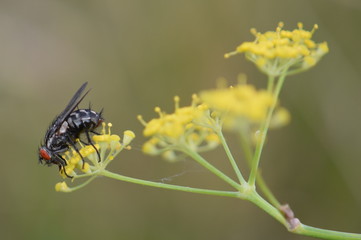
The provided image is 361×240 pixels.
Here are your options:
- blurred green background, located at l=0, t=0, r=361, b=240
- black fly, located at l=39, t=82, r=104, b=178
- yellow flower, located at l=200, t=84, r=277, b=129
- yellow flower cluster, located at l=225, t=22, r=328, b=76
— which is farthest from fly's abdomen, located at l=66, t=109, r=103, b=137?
blurred green background, located at l=0, t=0, r=361, b=240

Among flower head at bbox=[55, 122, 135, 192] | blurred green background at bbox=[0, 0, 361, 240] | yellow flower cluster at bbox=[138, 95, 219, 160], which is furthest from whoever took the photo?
blurred green background at bbox=[0, 0, 361, 240]

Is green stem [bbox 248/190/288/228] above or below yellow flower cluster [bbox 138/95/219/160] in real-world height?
below

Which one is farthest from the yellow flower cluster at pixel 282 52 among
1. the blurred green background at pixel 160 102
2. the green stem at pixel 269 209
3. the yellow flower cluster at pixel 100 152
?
the blurred green background at pixel 160 102

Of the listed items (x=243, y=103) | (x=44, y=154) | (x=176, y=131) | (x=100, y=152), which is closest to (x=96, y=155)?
(x=100, y=152)

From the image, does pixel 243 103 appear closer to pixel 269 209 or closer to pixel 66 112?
pixel 269 209

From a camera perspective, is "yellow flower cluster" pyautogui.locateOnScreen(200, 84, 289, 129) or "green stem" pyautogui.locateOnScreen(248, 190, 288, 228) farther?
"green stem" pyautogui.locateOnScreen(248, 190, 288, 228)

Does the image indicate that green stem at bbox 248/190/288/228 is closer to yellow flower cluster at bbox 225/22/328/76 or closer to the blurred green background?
yellow flower cluster at bbox 225/22/328/76
